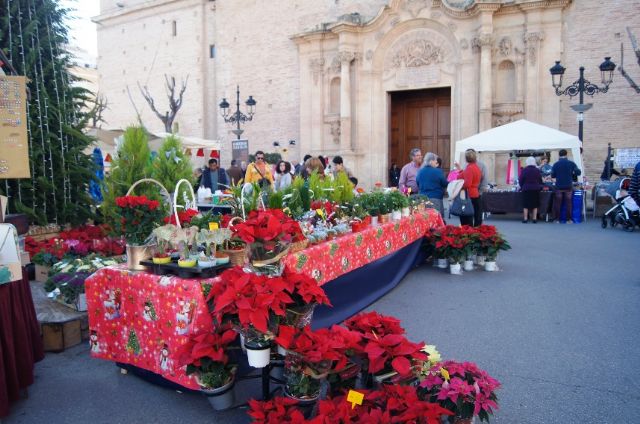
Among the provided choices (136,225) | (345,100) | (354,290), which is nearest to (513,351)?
(354,290)

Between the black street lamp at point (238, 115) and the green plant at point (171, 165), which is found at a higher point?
the black street lamp at point (238, 115)

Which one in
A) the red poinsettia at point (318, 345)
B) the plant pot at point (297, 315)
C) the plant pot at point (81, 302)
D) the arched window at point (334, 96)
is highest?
the arched window at point (334, 96)

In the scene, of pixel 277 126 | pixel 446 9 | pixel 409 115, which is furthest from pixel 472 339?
pixel 277 126

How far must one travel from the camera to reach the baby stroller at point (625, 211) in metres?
10.8

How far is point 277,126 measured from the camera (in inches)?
891

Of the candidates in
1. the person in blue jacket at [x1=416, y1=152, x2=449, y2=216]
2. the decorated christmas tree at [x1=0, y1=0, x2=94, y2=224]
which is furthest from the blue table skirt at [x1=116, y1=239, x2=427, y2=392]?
the decorated christmas tree at [x1=0, y1=0, x2=94, y2=224]

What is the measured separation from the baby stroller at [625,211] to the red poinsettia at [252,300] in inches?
413

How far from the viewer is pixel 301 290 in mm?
2893

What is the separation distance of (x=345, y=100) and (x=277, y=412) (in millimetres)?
17984

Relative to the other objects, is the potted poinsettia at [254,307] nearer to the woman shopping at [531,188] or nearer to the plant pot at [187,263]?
the plant pot at [187,263]

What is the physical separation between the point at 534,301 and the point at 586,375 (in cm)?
210

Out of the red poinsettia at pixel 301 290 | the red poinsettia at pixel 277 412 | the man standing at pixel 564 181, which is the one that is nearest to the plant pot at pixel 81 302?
the red poinsettia at pixel 301 290

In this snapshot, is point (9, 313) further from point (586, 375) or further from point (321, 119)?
point (321, 119)

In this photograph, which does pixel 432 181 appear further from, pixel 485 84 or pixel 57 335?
pixel 485 84
